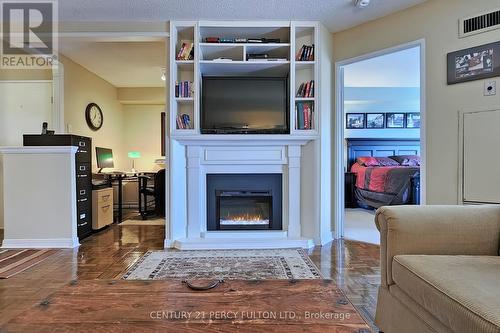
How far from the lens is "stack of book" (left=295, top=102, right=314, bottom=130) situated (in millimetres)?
3527

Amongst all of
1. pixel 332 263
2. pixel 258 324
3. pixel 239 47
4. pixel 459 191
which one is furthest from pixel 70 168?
pixel 459 191

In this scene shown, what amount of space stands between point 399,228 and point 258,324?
92cm

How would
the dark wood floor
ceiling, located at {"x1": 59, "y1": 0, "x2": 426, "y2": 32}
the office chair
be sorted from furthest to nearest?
the office chair < ceiling, located at {"x1": 59, "y1": 0, "x2": 426, "y2": 32} < the dark wood floor

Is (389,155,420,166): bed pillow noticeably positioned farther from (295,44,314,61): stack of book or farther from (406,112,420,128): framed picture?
(295,44,314,61): stack of book

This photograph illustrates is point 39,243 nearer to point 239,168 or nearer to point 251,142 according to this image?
point 239,168

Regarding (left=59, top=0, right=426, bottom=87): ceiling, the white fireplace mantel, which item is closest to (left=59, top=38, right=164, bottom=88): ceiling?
(left=59, top=0, right=426, bottom=87): ceiling

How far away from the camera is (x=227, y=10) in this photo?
326 cm

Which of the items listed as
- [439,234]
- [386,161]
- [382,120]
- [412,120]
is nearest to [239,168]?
[439,234]

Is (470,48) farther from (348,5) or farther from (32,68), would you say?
(32,68)

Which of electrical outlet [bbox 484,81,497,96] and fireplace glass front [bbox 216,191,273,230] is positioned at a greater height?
electrical outlet [bbox 484,81,497,96]

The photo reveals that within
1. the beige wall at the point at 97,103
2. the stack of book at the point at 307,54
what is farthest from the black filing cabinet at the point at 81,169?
the stack of book at the point at 307,54

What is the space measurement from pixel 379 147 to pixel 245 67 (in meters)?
4.67

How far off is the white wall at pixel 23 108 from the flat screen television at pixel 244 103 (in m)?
2.55

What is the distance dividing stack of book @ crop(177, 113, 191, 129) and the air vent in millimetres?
2756
